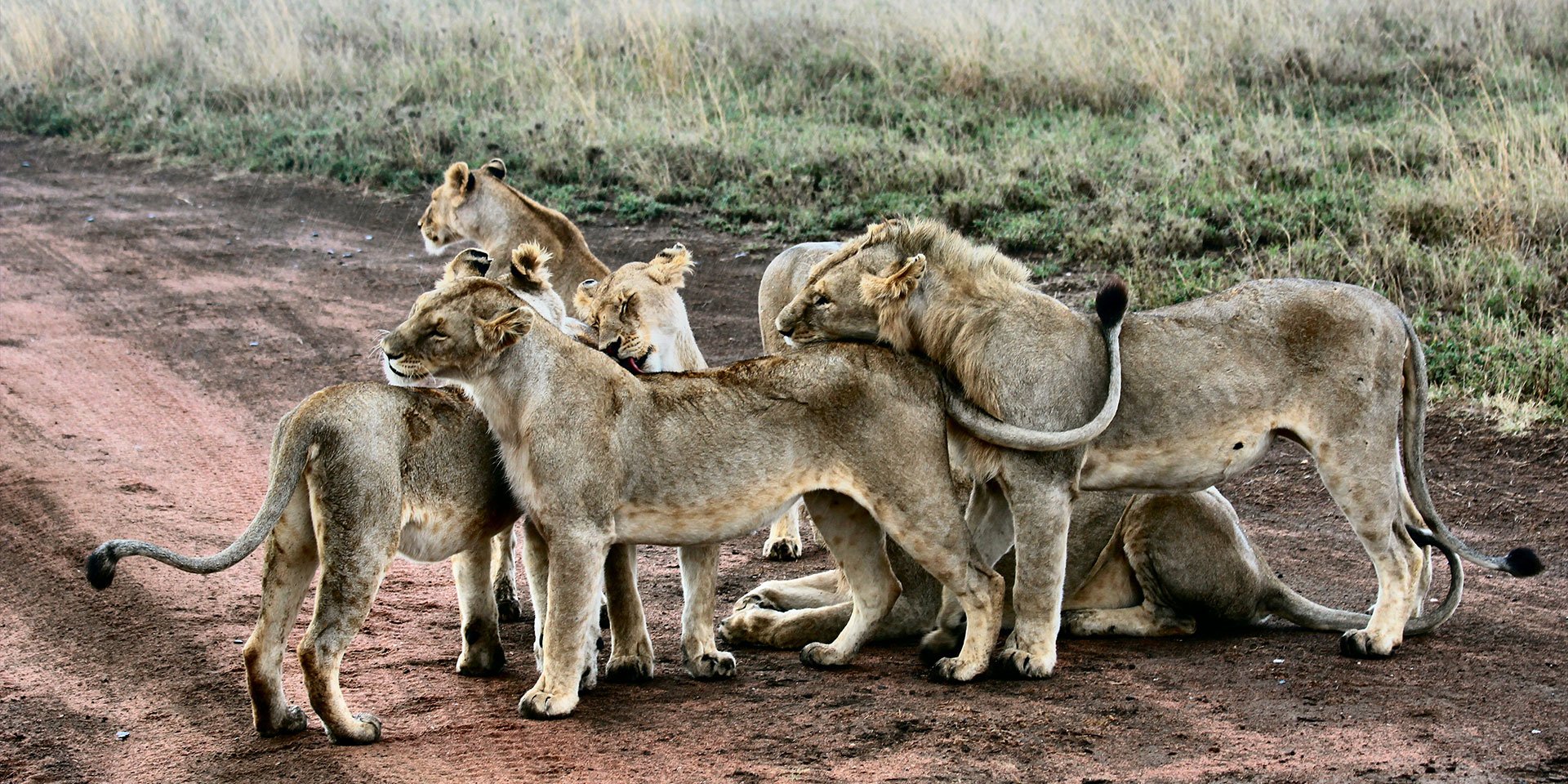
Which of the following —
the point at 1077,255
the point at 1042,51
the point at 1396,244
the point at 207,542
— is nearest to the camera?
the point at 207,542

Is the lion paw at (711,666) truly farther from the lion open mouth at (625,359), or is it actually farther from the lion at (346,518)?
the lion open mouth at (625,359)

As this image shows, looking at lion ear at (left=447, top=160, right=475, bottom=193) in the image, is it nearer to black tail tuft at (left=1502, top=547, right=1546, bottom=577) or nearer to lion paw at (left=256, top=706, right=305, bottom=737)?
lion paw at (left=256, top=706, right=305, bottom=737)

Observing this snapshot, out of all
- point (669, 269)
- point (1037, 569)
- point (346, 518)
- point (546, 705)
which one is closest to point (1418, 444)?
point (1037, 569)

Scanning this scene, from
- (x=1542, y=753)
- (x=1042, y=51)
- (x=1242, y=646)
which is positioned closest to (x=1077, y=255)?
(x=1042, y=51)

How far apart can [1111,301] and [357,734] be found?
284 centimetres

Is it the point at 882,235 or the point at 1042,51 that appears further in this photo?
the point at 1042,51

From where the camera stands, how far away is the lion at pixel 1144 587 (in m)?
6.17

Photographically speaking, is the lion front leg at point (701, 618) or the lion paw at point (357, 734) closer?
the lion paw at point (357, 734)

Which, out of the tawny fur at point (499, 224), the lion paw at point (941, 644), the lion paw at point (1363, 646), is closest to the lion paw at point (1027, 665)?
the lion paw at point (941, 644)

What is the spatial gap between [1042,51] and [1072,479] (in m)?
10.4

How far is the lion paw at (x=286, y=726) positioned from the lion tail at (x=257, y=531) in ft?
1.81

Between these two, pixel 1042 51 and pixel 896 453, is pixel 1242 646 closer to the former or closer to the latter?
pixel 896 453

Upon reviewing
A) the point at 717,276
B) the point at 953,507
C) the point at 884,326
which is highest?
the point at 884,326

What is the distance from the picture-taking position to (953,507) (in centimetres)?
564
